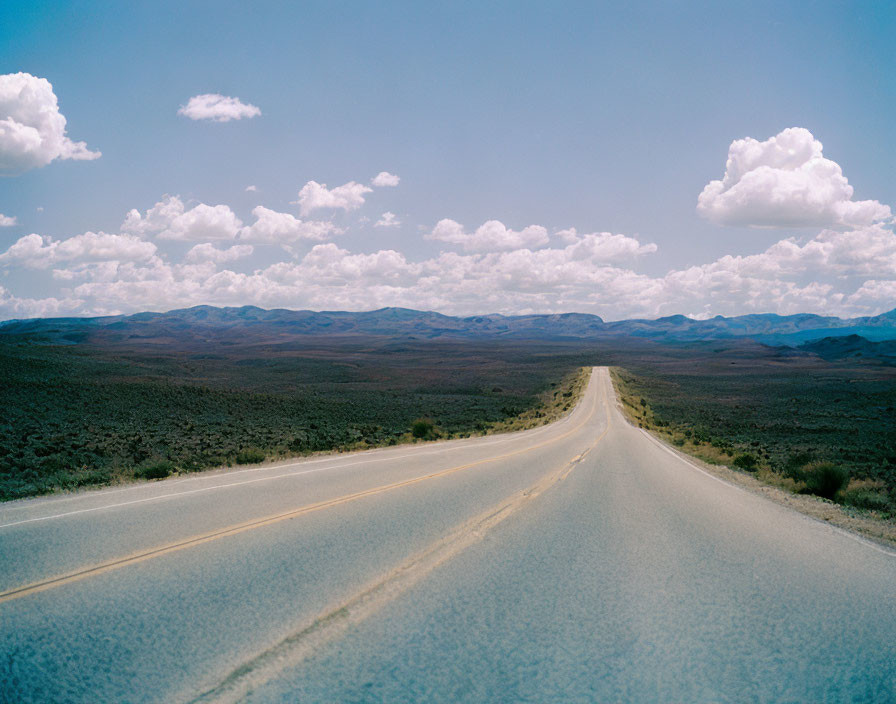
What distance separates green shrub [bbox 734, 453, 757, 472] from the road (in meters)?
9.09

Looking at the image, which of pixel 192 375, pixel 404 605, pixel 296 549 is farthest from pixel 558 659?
pixel 192 375

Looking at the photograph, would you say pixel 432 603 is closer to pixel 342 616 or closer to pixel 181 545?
pixel 342 616

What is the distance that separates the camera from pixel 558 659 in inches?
150

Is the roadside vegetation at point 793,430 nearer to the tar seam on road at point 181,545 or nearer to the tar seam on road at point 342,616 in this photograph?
the tar seam on road at point 342,616

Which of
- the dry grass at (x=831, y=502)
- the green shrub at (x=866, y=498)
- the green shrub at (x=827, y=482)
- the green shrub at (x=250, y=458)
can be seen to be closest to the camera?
the dry grass at (x=831, y=502)

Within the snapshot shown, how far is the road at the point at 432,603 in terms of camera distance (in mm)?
3506

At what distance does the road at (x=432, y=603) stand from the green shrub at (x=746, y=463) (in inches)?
358

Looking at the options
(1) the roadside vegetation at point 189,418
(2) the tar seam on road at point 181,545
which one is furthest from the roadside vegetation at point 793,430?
(1) the roadside vegetation at point 189,418

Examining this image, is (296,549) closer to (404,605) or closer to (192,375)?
(404,605)

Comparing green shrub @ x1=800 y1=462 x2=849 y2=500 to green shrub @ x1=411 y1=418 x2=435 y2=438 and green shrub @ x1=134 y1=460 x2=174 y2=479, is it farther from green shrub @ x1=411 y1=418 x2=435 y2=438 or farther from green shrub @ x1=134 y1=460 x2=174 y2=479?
green shrub @ x1=411 y1=418 x2=435 y2=438

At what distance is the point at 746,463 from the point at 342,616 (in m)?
16.8

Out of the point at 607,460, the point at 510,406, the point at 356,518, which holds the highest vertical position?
the point at 356,518

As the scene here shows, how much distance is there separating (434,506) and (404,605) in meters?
3.91

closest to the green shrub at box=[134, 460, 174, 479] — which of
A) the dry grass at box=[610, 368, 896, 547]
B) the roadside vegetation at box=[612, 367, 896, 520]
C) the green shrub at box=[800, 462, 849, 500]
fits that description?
the dry grass at box=[610, 368, 896, 547]
